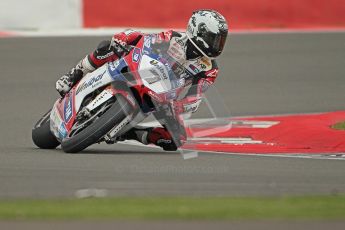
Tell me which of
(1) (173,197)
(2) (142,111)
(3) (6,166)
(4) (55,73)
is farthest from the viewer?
(4) (55,73)

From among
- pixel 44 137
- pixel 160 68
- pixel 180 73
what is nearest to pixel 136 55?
pixel 160 68

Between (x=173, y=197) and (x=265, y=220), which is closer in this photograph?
(x=265, y=220)

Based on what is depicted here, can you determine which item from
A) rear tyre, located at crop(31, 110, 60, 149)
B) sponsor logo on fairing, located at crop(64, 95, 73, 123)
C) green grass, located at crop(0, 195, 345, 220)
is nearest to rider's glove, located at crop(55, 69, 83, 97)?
sponsor logo on fairing, located at crop(64, 95, 73, 123)

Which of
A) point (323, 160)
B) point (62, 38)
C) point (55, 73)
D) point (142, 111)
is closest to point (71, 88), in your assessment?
point (142, 111)

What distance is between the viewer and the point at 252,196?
8992mm

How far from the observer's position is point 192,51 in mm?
11336

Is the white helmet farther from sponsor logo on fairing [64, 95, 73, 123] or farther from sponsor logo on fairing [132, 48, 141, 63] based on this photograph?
sponsor logo on fairing [64, 95, 73, 123]

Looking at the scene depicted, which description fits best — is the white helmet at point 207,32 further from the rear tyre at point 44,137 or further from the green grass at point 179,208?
the green grass at point 179,208

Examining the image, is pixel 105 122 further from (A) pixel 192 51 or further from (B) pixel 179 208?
(B) pixel 179 208

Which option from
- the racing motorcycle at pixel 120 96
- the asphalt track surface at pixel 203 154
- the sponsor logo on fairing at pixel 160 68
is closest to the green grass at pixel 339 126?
the asphalt track surface at pixel 203 154

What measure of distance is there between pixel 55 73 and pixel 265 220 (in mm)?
10945

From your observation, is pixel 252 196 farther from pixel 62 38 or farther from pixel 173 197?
pixel 62 38

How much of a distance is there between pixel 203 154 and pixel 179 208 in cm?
364

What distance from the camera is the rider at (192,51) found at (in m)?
11.2
